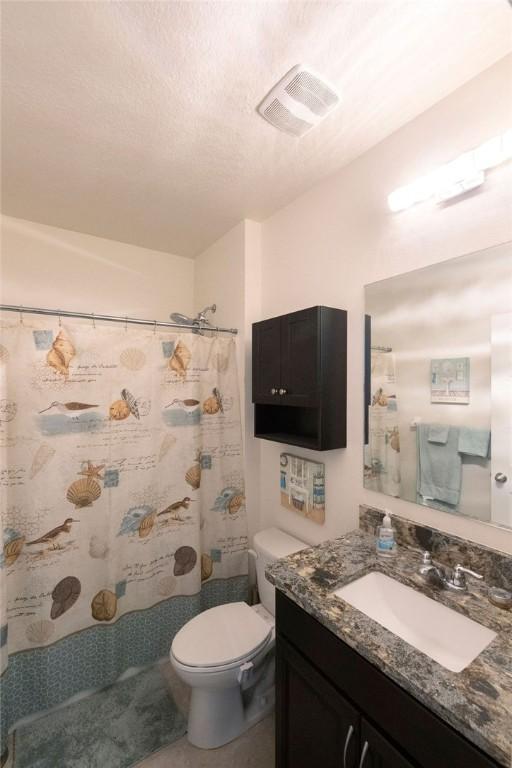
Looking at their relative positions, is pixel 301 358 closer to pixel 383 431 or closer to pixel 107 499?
pixel 383 431

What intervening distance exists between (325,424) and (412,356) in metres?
0.47

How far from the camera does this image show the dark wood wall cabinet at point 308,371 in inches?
59.1

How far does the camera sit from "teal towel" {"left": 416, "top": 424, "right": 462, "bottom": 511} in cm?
118

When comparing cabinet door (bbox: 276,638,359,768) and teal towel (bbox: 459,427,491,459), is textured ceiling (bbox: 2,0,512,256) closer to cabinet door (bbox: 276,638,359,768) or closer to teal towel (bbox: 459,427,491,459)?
teal towel (bbox: 459,427,491,459)

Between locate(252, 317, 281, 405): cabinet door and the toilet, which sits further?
locate(252, 317, 281, 405): cabinet door

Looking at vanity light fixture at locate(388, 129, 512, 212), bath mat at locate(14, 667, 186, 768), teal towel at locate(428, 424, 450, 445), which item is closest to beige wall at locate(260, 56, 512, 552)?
vanity light fixture at locate(388, 129, 512, 212)

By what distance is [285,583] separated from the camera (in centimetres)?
105

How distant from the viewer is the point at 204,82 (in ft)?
3.76

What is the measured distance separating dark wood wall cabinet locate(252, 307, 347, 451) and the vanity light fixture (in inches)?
20.1

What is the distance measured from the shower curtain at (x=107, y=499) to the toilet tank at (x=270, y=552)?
334 mm

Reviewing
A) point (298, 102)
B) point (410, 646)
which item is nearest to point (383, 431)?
point (410, 646)

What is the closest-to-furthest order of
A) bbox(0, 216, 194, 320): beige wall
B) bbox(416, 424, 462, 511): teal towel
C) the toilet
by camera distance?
bbox(416, 424, 462, 511): teal towel
the toilet
bbox(0, 216, 194, 320): beige wall

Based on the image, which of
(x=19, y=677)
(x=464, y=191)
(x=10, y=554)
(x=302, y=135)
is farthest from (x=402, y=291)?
(x=19, y=677)

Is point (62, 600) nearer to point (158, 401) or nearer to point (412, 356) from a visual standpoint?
point (158, 401)
